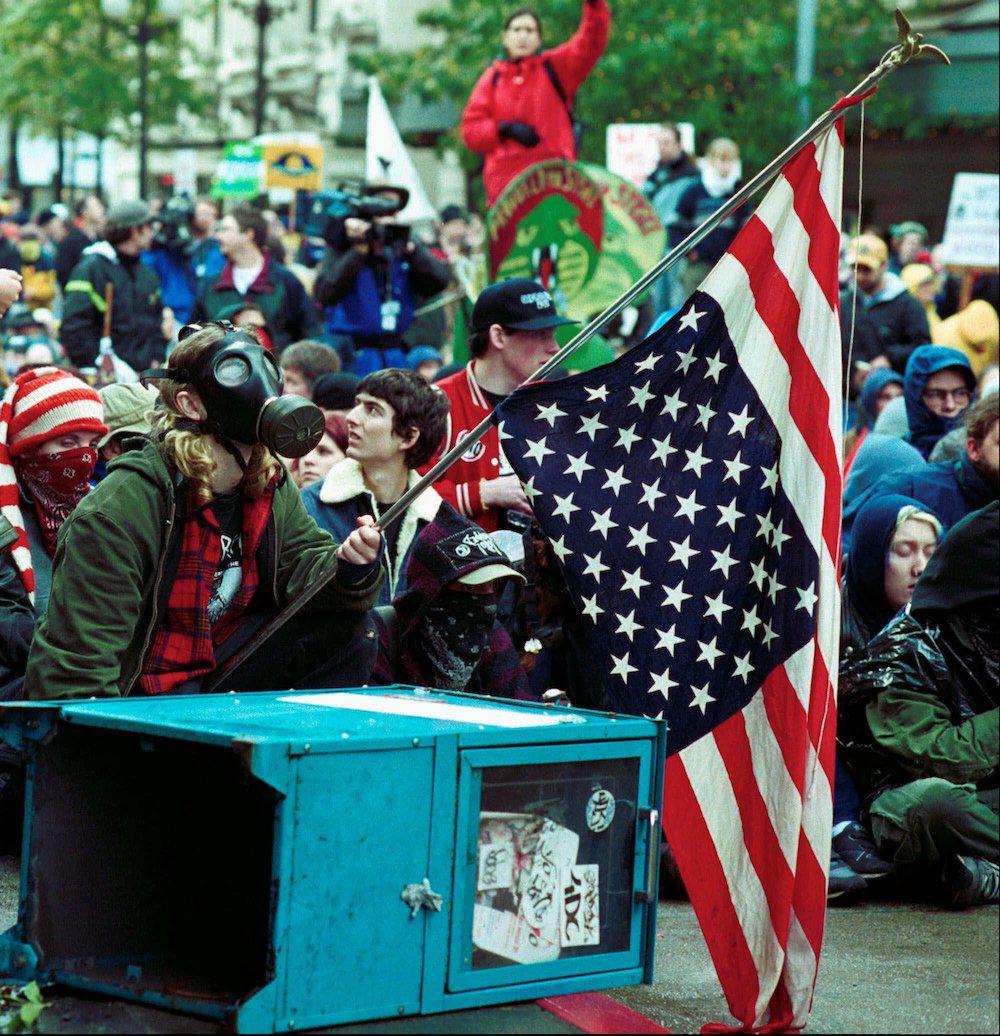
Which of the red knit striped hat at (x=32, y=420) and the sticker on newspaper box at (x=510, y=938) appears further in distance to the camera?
the red knit striped hat at (x=32, y=420)

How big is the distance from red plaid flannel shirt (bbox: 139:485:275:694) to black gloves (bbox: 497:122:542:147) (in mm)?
7945

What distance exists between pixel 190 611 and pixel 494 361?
7.41ft

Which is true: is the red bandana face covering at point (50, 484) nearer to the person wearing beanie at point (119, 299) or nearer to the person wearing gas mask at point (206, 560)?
the person wearing gas mask at point (206, 560)

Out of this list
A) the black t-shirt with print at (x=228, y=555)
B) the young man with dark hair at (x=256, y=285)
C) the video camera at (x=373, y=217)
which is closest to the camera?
the black t-shirt with print at (x=228, y=555)

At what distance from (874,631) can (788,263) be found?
203cm

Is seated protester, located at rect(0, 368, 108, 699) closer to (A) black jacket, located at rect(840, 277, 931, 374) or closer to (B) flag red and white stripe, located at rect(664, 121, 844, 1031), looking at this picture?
(B) flag red and white stripe, located at rect(664, 121, 844, 1031)

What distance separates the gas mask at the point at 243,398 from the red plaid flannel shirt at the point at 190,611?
208 mm

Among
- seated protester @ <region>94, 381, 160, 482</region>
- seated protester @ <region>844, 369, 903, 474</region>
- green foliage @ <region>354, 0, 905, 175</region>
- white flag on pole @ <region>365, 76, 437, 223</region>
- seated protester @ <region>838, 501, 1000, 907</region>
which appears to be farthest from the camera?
green foliage @ <region>354, 0, 905, 175</region>

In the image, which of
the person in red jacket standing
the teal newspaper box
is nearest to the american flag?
the teal newspaper box

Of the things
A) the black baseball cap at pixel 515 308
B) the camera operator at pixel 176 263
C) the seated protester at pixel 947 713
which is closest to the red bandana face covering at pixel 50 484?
the black baseball cap at pixel 515 308

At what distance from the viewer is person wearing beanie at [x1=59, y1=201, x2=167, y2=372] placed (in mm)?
11562

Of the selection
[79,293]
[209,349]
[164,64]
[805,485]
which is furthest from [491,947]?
[164,64]

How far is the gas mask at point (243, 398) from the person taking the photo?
14.4 feet

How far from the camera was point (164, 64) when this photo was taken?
40.7m
